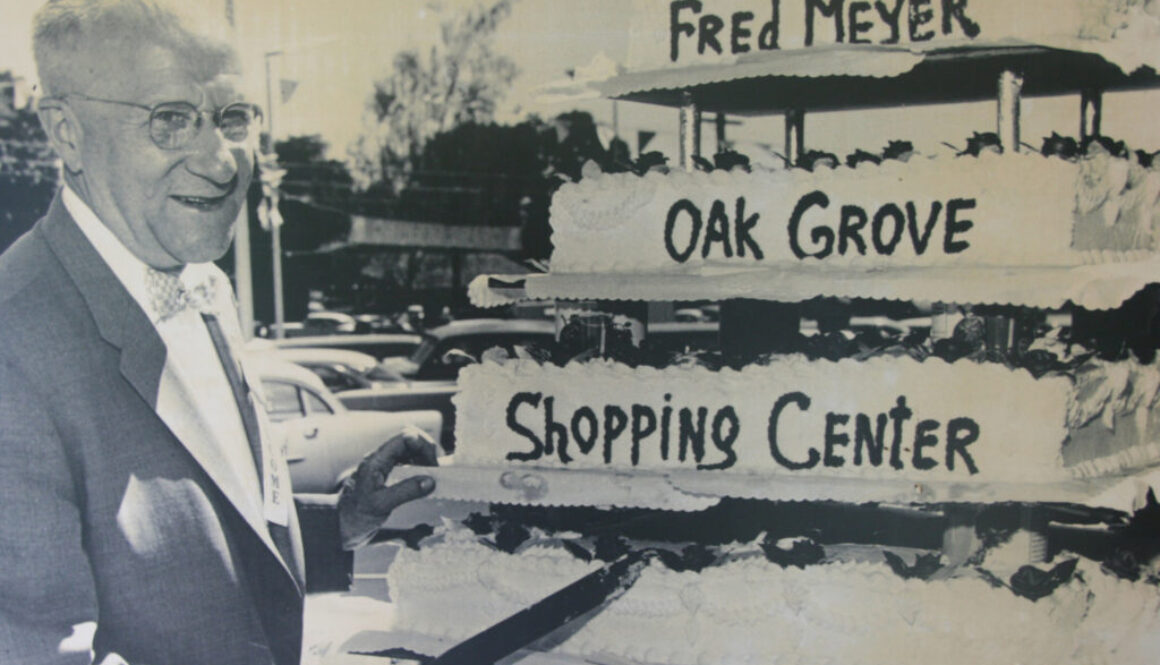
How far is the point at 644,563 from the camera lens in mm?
2734

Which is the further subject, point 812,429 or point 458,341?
point 458,341

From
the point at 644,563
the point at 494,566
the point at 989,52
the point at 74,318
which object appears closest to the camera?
the point at 74,318

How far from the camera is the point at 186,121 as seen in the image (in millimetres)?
1770

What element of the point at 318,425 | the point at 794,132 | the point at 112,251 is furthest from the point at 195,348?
the point at 318,425

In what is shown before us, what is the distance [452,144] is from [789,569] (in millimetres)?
3211

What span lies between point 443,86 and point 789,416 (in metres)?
1.72

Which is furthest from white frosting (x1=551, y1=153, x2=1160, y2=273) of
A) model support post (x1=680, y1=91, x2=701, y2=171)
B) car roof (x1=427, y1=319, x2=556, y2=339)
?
car roof (x1=427, y1=319, x2=556, y2=339)

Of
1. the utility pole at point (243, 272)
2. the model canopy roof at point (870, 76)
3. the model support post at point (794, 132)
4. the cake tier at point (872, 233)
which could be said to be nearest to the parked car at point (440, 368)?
the model support post at point (794, 132)

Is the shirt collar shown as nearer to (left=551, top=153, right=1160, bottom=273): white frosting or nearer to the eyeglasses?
the eyeglasses

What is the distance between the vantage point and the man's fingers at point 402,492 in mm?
2160

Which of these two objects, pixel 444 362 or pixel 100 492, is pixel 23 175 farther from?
pixel 444 362

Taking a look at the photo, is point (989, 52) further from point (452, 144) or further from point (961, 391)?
point (452, 144)

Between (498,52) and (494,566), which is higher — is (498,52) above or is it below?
above

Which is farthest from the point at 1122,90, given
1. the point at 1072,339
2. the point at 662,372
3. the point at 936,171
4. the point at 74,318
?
the point at 74,318
